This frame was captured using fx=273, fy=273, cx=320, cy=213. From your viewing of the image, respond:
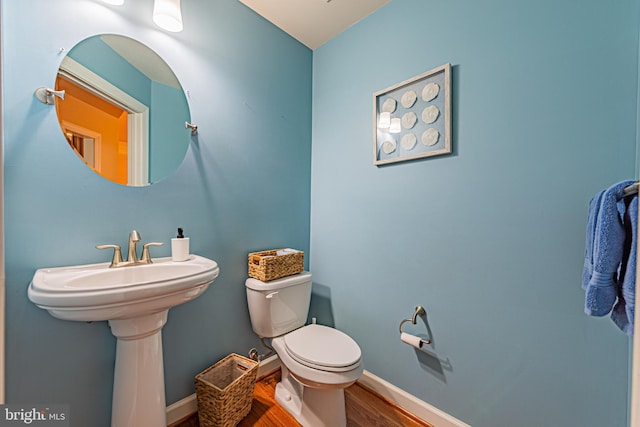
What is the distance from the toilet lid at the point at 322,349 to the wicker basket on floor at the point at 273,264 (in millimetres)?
341

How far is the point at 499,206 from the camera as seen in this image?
48.6 inches

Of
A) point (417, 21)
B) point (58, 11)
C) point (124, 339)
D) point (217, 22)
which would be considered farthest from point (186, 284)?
point (417, 21)

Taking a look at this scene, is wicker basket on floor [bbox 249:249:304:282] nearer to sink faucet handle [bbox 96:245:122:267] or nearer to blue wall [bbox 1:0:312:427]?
blue wall [bbox 1:0:312:427]

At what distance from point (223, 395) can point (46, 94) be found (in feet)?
4.80

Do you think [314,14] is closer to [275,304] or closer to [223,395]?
[275,304]

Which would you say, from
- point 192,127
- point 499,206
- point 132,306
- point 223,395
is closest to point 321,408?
point 223,395

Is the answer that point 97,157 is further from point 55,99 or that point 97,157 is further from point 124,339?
point 124,339

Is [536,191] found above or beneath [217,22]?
beneath

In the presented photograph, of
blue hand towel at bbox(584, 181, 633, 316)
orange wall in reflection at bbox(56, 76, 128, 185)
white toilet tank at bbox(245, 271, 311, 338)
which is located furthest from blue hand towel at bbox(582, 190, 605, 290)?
orange wall in reflection at bbox(56, 76, 128, 185)

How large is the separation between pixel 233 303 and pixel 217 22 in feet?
5.28

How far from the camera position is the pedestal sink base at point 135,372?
42.3 inches

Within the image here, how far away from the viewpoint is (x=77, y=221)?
1.12m

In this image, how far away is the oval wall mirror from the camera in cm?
113

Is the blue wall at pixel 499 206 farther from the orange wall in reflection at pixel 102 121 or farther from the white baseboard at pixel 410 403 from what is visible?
the orange wall in reflection at pixel 102 121
